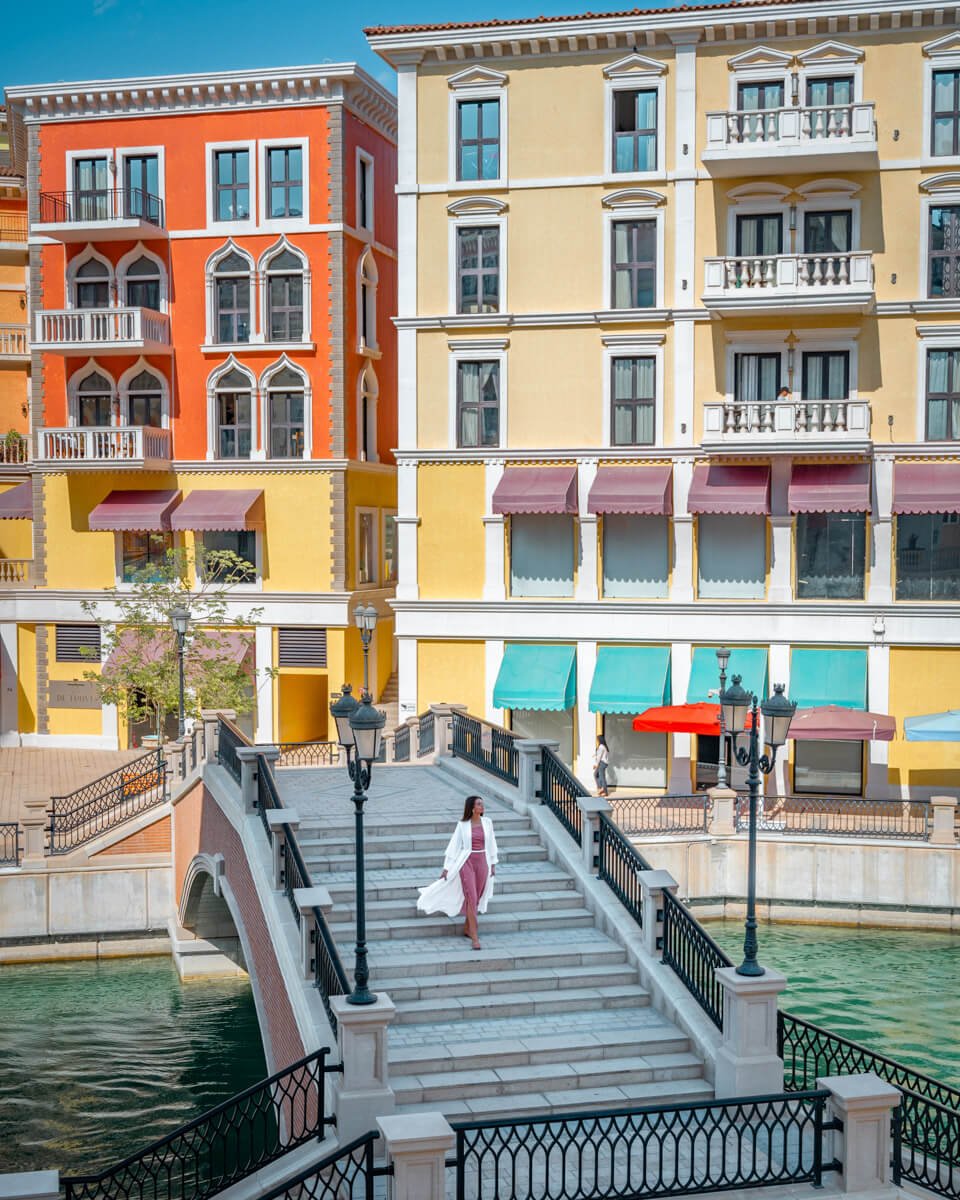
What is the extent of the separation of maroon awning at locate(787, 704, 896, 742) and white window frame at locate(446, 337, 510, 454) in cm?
919

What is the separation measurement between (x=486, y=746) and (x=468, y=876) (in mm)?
7091

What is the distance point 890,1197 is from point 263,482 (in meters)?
26.5

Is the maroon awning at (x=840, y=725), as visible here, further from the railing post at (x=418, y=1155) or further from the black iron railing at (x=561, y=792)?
the railing post at (x=418, y=1155)

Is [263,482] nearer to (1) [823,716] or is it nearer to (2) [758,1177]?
(1) [823,716]

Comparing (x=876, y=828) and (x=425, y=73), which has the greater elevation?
(x=425, y=73)

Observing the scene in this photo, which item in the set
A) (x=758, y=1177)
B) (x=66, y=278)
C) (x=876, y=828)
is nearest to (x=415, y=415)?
(x=66, y=278)

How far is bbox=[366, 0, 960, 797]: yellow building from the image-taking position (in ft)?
94.9

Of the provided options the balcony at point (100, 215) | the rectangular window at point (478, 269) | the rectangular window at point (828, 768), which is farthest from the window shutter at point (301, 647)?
the rectangular window at point (828, 768)

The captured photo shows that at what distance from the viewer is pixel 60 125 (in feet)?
117

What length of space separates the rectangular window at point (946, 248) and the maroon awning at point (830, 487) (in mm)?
4200

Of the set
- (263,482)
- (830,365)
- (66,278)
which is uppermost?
(66,278)

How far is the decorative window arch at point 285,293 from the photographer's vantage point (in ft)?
114

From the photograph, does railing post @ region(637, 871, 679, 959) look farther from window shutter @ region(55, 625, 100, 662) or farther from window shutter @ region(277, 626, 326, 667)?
window shutter @ region(55, 625, 100, 662)

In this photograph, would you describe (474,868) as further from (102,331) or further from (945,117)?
(102,331)
